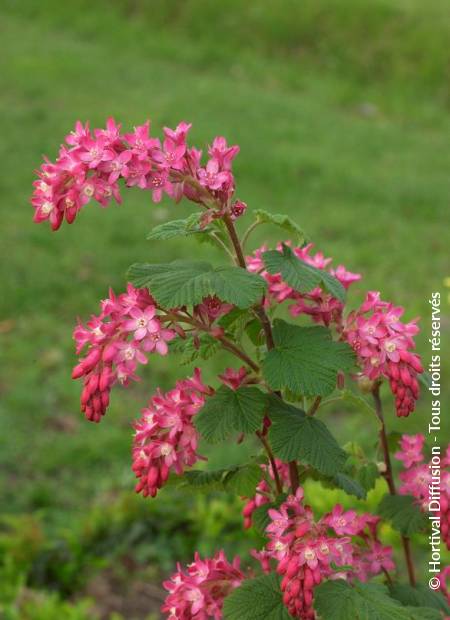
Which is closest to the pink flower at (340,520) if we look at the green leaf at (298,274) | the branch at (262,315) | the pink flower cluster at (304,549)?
the pink flower cluster at (304,549)

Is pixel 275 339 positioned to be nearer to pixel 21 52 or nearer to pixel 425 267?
pixel 425 267

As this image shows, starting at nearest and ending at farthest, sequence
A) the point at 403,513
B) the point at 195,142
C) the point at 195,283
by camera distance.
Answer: the point at 195,283 → the point at 403,513 → the point at 195,142

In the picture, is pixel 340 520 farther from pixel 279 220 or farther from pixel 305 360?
pixel 279 220

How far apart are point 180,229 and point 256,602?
57cm

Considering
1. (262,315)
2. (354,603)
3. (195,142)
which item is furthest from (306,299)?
(195,142)

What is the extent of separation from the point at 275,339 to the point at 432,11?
10.0 m

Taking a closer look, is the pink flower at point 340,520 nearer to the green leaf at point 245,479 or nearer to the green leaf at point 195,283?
the green leaf at point 245,479

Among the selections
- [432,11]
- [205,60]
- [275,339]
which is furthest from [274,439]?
[432,11]

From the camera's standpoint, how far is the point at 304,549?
1.29m

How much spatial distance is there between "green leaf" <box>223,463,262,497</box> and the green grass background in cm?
149

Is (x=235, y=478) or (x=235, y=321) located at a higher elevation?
(x=235, y=321)

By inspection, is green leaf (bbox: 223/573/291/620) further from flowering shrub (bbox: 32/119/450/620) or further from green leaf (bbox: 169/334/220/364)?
green leaf (bbox: 169/334/220/364)

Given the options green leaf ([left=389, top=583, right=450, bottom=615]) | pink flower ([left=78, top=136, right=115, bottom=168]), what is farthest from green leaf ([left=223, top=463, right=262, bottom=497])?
pink flower ([left=78, top=136, right=115, bottom=168])

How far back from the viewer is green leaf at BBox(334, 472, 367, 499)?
1.48 meters
